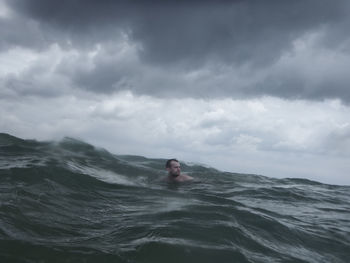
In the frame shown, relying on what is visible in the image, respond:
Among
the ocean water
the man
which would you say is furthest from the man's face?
the ocean water

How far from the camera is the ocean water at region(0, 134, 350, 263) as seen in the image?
16.6ft

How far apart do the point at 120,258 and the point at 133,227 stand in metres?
1.67

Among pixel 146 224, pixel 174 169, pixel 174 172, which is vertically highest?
pixel 174 169

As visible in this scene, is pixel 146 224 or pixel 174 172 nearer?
pixel 146 224

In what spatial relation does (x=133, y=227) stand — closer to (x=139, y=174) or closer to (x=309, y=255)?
(x=309, y=255)

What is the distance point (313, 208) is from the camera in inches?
450

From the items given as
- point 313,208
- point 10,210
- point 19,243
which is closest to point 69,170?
point 10,210

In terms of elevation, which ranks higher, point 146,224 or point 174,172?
point 174,172

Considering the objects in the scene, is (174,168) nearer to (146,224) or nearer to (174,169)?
(174,169)

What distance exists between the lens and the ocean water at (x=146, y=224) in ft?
16.6

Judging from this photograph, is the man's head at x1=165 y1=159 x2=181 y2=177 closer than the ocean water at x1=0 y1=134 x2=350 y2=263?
No

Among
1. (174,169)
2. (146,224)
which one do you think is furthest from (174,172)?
(146,224)

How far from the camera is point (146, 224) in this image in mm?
6715

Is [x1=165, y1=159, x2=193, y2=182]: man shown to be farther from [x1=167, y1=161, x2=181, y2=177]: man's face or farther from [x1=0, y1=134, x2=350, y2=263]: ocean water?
[x1=0, y1=134, x2=350, y2=263]: ocean water
